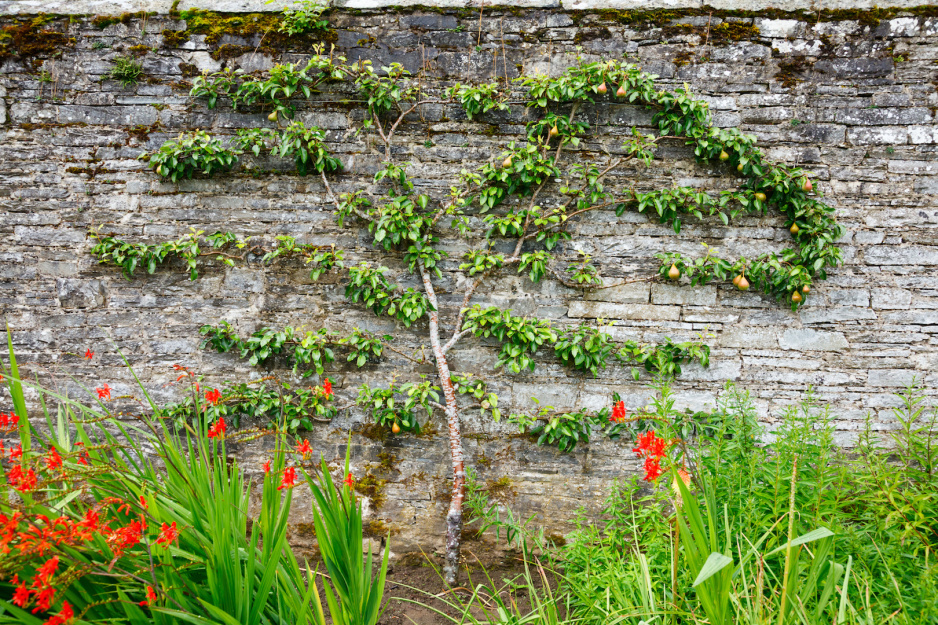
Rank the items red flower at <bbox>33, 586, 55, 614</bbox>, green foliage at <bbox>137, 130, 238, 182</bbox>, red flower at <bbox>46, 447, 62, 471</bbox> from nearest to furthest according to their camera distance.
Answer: red flower at <bbox>33, 586, 55, 614</bbox> → red flower at <bbox>46, 447, 62, 471</bbox> → green foliage at <bbox>137, 130, 238, 182</bbox>

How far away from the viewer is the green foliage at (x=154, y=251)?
2.87m

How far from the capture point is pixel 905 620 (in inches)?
56.3

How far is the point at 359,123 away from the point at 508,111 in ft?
2.93

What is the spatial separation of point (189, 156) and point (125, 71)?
A: 0.62 m

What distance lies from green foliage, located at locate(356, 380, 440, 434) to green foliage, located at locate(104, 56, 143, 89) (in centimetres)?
228

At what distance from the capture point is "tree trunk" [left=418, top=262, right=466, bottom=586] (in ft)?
9.20

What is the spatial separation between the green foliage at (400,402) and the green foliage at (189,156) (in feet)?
5.19

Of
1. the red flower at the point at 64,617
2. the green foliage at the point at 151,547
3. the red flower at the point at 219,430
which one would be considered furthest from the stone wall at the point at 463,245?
the red flower at the point at 64,617

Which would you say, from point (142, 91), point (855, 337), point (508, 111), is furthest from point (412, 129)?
point (855, 337)

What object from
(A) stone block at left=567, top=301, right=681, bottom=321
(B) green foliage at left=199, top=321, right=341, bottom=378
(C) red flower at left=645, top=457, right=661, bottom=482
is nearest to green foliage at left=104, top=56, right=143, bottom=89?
(B) green foliage at left=199, top=321, right=341, bottom=378

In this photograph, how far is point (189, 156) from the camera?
287cm

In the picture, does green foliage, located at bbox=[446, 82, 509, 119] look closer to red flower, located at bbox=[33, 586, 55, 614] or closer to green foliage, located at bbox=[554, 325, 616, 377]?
green foliage, located at bbox=[554, 325, 616, 377]

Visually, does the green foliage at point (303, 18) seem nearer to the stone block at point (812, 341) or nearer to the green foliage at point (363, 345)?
the green foliage at point (363, 345)

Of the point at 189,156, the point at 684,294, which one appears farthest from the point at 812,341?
the point at 189,156
